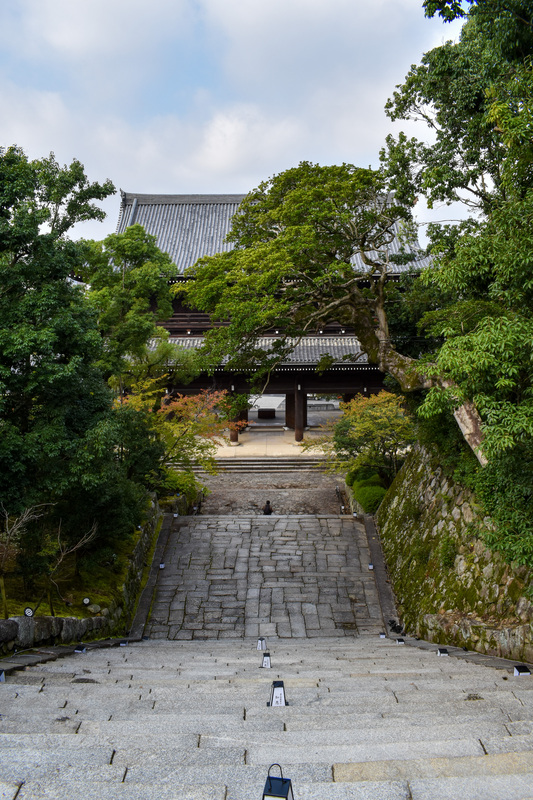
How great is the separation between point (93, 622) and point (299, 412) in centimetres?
1857

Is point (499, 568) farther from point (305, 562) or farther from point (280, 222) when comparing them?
point (280, 222)

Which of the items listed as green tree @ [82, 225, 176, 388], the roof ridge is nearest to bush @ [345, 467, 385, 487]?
green tree @ [82, 225, 176, 388]

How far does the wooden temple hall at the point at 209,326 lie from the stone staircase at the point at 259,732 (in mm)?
17937

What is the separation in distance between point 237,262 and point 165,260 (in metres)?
5.27

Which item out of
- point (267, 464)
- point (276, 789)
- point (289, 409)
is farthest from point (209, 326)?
point (276, 789)

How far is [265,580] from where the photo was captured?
1396 centimetres

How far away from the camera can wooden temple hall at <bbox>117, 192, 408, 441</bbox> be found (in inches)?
1054

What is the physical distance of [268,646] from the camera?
10797mm

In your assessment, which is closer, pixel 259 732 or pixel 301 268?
pixel 259 732

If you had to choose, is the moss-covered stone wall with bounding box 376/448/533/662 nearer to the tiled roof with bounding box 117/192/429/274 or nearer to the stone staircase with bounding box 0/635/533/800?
the stone staircase with bounding box 0/635/533/800

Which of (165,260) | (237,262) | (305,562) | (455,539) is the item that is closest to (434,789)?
(455,539)

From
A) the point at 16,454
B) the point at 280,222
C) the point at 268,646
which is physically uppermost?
the point at 280,222

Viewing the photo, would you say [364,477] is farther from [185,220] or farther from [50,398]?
[185,220]

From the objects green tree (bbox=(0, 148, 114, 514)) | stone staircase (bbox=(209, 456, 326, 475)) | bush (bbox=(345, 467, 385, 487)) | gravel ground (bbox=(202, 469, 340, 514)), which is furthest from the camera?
stone staircase (bbox=(209, 456, 326, 475))
